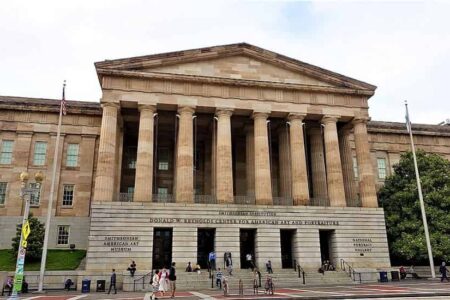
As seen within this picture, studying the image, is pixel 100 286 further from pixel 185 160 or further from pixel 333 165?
pixel 333 165

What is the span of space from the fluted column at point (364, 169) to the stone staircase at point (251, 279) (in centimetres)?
780

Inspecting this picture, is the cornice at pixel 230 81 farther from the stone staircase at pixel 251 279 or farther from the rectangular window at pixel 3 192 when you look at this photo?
the stone staircase at pixel 251 279

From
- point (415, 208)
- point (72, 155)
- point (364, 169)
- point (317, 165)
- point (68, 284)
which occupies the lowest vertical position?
point (68, 284)

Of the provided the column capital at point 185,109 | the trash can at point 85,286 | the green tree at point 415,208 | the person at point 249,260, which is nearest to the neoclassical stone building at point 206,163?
the column capital at point 185,109

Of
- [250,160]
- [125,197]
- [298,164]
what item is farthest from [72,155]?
[298,164]

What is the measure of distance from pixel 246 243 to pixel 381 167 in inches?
858

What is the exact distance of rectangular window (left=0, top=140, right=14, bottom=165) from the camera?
38406mm

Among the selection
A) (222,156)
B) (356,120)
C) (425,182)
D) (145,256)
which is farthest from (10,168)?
(425,182)

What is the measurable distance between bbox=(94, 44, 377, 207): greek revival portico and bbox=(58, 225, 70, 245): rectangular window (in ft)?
21.5

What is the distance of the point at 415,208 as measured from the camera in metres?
35.8

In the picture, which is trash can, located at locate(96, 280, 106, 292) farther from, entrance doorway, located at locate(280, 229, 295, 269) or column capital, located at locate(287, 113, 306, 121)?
column capital, located at locate(287, 113, 306, 121)

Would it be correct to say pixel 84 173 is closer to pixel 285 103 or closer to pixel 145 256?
pixel 145 256

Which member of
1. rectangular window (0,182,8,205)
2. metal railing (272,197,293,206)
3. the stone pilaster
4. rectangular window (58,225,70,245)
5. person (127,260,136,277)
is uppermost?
the stone pilaster

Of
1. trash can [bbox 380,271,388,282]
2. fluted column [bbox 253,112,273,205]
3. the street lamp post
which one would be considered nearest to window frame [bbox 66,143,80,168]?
fluted column [bbox 253,112,273,205]
